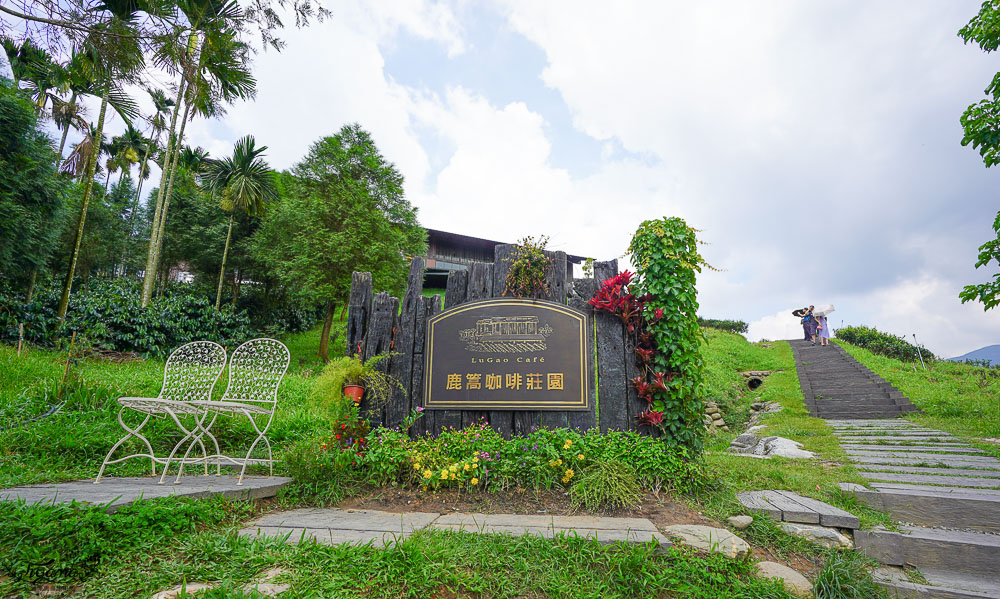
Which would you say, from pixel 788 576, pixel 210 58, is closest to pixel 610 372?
pixel 788 576

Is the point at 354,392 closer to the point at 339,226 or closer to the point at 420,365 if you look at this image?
the point at 420,365

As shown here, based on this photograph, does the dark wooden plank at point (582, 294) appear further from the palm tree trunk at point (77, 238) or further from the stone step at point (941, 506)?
the palm tree trunk at point (77, 238)

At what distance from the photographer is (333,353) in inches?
594

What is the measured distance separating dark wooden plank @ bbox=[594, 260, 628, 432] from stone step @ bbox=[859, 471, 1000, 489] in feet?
7.82

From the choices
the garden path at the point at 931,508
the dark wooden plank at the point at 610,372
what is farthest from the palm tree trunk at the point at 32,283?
the garden path at the point at 931,508

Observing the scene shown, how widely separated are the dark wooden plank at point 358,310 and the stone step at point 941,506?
455 centimetres

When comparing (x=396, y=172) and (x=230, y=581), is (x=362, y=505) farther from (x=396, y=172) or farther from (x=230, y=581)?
(x=396, y=172)

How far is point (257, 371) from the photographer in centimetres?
388

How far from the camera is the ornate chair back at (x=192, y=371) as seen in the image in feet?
12.4

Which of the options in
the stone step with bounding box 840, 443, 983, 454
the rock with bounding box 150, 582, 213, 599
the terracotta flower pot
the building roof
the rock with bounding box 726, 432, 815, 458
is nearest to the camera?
the rock with bounding box 150, 582, 213, 599

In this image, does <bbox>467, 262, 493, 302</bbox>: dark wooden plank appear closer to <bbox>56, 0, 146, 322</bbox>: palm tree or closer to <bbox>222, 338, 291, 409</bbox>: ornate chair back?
<bbox>222, 338, 291, 409</bbox>: ornate chair back

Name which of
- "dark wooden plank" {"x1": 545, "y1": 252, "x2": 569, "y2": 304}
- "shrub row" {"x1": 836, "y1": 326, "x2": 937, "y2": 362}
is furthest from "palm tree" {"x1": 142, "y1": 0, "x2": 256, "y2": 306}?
"shrub row" {"x1": 836, "y1": 326, "x2": 937, "y2": 362}

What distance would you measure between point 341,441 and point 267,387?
2.74ft

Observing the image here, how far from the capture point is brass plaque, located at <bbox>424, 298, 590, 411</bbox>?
3.96 meters
